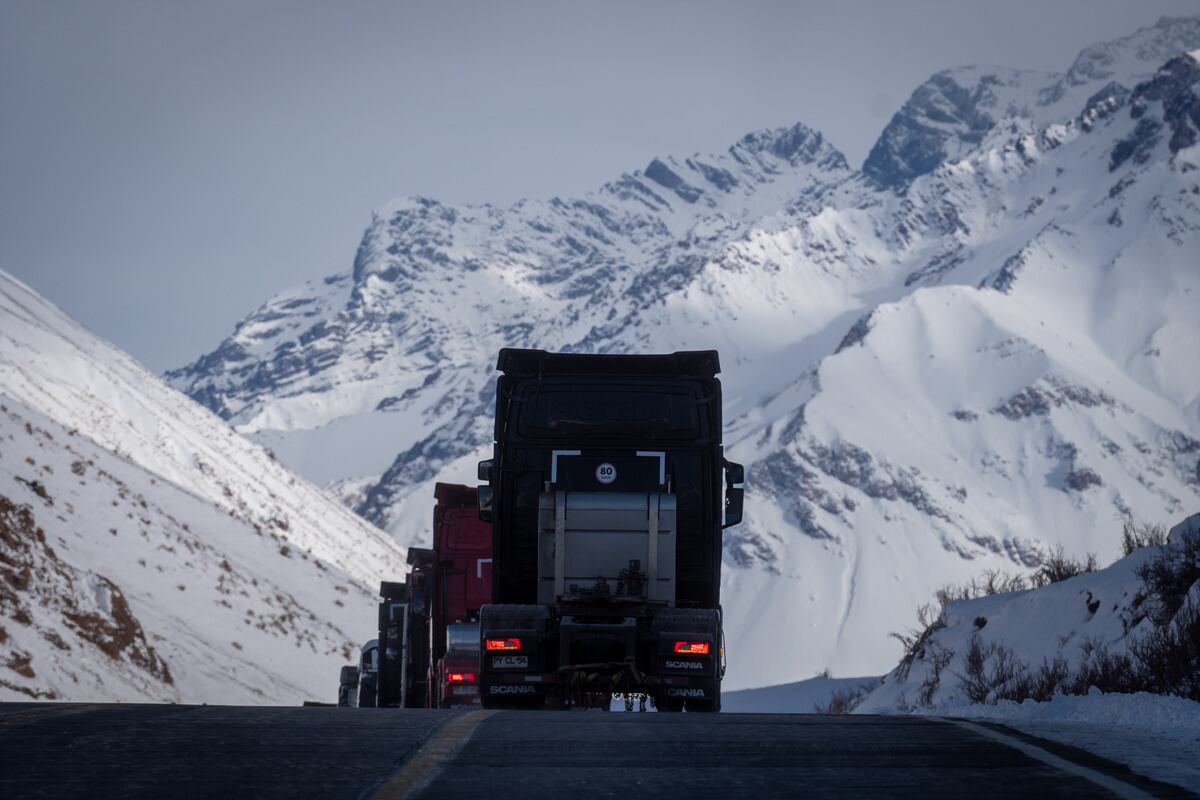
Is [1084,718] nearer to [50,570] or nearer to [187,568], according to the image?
[50,570]

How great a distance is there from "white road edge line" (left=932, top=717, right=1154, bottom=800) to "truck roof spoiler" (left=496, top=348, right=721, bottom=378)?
249 inches

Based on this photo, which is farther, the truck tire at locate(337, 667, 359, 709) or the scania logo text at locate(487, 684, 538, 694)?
the truck tire at locate(337, 667, 359, 709)

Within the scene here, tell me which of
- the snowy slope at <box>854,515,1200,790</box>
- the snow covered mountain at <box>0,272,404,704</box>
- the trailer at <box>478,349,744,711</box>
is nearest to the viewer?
the snowy slope at <box>854,515,1200,790</box>

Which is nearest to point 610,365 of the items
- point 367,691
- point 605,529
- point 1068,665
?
point 605,529

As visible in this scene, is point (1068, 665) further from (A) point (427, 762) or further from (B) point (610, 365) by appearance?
(A) point (427, 762)

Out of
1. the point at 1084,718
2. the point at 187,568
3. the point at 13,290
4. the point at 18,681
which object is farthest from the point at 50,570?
the point at 13,290

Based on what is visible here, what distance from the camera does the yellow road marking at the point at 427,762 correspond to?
290 inches

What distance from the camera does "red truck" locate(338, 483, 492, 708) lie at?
872 inches

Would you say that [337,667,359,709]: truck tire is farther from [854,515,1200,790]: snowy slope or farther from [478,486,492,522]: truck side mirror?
[478,486,492,522]: truck side mirror

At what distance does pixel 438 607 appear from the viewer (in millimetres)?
22484

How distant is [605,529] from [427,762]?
725 cm

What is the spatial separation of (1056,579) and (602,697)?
10.2 m

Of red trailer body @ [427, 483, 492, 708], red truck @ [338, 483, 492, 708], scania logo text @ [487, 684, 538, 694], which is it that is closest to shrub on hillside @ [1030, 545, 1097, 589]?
red trailer body @ [427, 483, 492, 708]

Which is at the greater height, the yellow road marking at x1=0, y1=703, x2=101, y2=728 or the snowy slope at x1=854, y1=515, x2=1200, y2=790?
the snowy slope at x1=854, y1=515, x2=1200, y2=790
